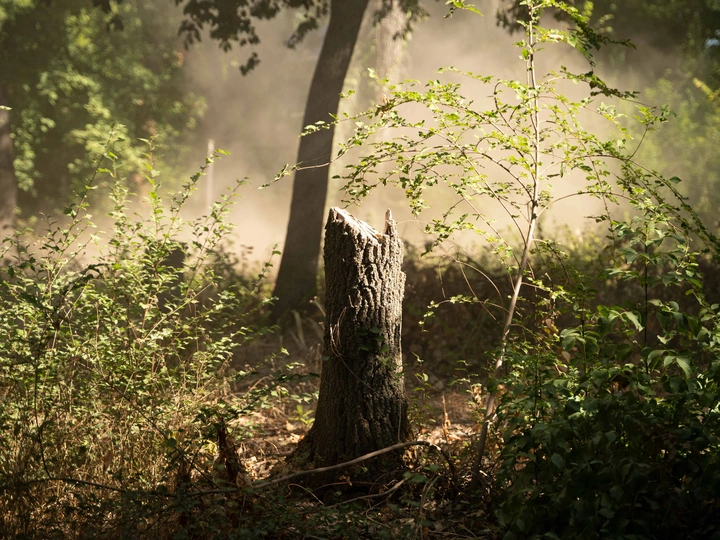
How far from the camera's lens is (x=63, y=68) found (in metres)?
15.9

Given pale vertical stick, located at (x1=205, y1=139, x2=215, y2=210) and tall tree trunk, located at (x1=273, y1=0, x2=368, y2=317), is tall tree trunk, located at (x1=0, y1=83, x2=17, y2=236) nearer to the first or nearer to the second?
tall tree trunk, located at (x1=273, y1=0, x2=368, y2=317)

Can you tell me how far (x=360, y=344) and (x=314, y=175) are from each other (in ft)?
17.1

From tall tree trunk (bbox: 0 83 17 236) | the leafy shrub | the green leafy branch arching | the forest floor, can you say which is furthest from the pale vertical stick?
the green leafy branch arching

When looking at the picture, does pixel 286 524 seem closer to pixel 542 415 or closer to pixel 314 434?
pixel 314 434

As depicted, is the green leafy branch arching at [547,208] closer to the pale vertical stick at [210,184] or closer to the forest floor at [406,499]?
the forest floor at [406,499]

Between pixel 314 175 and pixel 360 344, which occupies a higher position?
pixel 314 175

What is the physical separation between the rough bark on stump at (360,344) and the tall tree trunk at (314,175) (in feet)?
15.5

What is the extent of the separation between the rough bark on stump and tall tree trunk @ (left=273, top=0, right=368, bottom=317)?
4.74m

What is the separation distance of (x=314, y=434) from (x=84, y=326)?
5.25 ft

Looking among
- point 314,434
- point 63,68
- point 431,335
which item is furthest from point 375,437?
point 63,68

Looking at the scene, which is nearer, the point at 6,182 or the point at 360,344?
the point at 360,344

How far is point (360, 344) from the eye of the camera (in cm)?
395

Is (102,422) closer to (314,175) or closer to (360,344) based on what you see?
(360,344)

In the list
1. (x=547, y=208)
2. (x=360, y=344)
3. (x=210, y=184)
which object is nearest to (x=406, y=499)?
(x=360, y=344)
